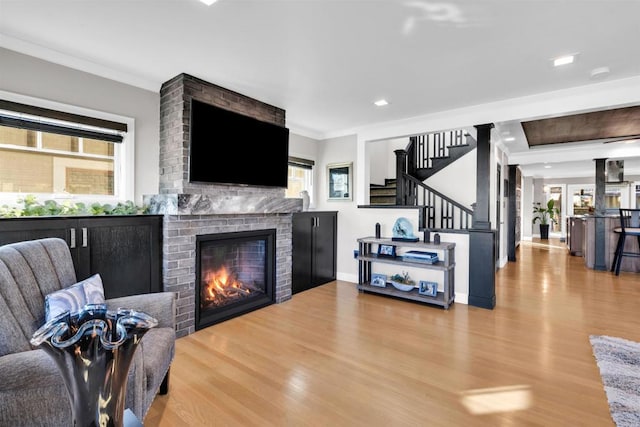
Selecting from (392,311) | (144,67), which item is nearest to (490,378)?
(392,311)

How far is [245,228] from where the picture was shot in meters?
3.51

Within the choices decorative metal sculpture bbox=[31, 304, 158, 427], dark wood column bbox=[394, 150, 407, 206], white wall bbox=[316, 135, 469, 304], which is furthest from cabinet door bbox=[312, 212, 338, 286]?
decorative metal sculpture bbox=[31, 304, 158, 427]

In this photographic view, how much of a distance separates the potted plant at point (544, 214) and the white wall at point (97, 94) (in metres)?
12.6

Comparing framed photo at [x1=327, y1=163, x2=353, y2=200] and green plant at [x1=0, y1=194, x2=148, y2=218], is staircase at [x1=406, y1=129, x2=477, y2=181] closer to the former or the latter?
framed photo at [x1=327, y1=163, x2=353, y2=200]

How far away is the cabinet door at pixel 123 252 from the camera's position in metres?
2.47

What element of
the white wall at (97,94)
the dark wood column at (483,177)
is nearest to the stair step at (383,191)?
the dark wood column at (483,177)

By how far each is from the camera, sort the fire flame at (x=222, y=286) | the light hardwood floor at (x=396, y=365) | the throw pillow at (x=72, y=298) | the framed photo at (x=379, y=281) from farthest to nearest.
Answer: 1. the framed photo at (x=379, y=281)
2. the fire flame at (x=222, y=286)
3. the light hardwood floor at (x=396, y=365)
4. the throw pillow at (x=72, y=298)

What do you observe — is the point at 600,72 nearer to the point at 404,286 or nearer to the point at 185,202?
the point at 404,286

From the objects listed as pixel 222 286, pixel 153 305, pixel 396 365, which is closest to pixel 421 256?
pixel 396 365

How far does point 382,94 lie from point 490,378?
9.57 ft

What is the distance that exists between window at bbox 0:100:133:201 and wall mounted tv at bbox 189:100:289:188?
72 centimetres

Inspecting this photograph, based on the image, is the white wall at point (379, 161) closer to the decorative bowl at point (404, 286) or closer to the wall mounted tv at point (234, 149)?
the decorative bowl at point (404, 286)

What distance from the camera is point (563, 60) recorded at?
8.67 ft

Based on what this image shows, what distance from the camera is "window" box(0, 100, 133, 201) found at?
2424 mm
